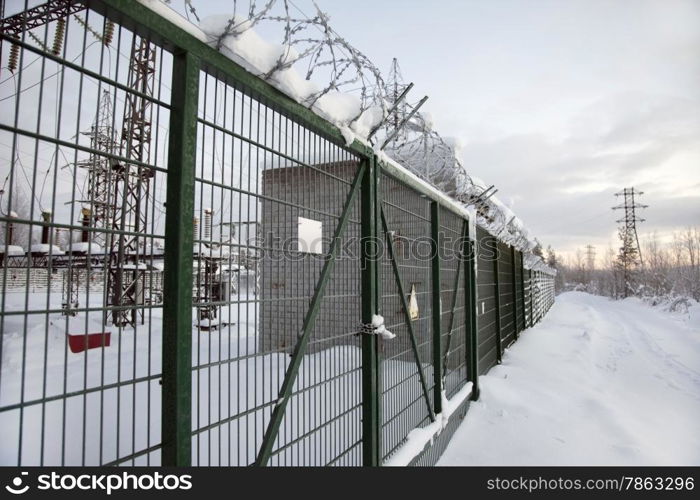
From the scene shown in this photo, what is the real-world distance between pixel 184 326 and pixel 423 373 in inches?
127

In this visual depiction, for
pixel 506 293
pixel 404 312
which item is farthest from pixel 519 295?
pixel 404 312

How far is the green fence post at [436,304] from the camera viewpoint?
500cm

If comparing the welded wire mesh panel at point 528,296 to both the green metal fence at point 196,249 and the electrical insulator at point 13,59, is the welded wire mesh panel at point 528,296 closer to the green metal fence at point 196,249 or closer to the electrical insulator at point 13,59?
the green metal fence at point 196,249

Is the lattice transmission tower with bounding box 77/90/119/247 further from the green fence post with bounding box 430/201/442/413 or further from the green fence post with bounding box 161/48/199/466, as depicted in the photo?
the green fence post with bounding box 430/201/442/413

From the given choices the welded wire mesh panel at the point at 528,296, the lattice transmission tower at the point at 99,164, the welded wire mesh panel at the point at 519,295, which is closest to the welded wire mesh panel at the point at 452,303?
the lattice transmission tower at the point at 99,164

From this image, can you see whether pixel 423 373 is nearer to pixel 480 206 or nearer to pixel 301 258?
pixel 301 258

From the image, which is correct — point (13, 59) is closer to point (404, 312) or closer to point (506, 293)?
point (404, 312)

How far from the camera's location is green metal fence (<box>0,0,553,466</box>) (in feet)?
4.62

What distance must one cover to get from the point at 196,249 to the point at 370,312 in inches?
67.7

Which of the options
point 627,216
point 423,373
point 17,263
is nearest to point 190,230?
point 17,263

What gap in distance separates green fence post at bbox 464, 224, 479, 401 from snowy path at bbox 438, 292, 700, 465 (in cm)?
41

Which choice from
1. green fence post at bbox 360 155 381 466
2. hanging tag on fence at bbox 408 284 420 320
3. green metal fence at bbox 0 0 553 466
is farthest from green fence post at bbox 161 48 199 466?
hanging tag on fence at bbox 408 284 420 320

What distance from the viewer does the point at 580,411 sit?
5.88m
